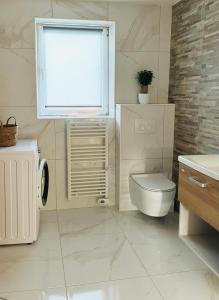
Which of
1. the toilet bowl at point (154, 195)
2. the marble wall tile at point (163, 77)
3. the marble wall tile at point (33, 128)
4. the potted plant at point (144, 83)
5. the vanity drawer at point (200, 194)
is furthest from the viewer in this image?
the marble wall tile at point (163, 77)

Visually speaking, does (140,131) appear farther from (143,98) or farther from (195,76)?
(195,76)

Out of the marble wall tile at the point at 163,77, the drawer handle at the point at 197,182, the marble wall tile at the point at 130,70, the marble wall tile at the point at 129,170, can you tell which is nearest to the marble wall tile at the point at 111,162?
the marble wall tile at the point at 129,170

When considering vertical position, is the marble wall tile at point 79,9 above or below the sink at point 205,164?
above

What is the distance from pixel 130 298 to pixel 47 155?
5.94ft

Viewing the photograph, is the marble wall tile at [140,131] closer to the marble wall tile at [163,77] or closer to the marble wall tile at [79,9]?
the marble wall tile at [163,77]

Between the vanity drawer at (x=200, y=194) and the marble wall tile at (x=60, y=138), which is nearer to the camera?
the vanity drawer at (x=200, y=194)

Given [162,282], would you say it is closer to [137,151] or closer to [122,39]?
[137,151]

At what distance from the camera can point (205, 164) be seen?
218 cm

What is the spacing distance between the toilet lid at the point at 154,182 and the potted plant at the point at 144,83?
2.59 ft

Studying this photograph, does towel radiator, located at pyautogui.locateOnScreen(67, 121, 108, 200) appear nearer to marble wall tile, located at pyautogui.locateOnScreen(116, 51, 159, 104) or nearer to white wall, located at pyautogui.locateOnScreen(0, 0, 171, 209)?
white wall, located at pyautogui.locateOnScreen(0, 0, 171, 209)

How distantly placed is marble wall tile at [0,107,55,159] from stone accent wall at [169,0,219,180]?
134 centimetres

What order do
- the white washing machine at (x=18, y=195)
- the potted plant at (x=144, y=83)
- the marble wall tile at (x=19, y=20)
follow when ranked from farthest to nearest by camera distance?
1. the potted plant at (x=144, y=83)
2. the marble wall tile at (x=19, y=20)
3. the white washing machine at (x=18, y=195)

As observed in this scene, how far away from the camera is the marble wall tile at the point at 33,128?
10.5 feet

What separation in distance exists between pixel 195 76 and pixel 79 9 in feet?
4.39
